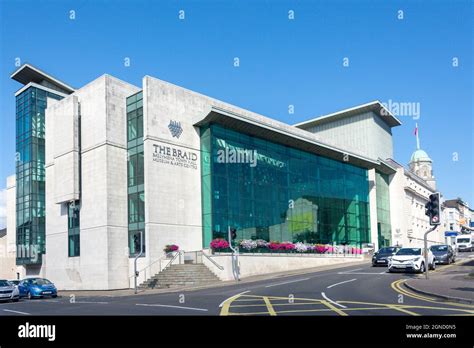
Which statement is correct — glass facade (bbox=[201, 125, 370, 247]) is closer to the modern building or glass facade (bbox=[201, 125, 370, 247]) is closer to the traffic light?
the modern building

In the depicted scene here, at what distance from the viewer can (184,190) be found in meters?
38.2

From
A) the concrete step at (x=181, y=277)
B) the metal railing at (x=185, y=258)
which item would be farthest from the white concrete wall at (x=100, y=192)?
the concrete step at (x=181, y=277)

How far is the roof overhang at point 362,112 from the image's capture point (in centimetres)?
6488

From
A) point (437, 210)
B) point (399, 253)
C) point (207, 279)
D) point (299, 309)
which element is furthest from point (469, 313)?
point (207, 279)

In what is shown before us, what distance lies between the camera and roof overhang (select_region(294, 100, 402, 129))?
64.9 meters

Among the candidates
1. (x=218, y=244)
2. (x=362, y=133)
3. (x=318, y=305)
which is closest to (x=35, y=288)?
(x=218, y=244)

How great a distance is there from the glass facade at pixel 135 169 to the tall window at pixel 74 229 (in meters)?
4.48

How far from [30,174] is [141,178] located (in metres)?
15.3

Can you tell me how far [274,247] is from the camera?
39812 millimetres

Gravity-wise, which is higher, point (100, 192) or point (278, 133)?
point (278, 133)

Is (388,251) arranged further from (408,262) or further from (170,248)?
(170,248)

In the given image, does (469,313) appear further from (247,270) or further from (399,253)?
(247,270)

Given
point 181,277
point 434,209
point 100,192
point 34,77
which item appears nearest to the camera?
point 434,209

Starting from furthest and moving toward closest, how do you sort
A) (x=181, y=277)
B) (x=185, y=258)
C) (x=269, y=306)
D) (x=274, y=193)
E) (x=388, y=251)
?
(x=274, y=193), (x=185, y=258), (x=388, y=251), (x=181, y=277), (x=269, y=306)
